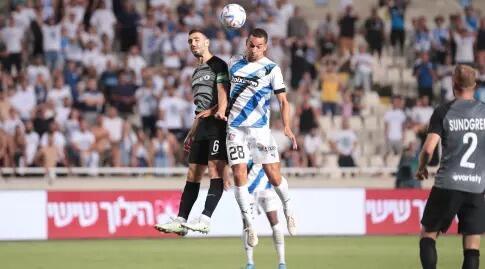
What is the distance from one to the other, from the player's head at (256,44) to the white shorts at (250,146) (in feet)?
2.70

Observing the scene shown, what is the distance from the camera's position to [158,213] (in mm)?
21312

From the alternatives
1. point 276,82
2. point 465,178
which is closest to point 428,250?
point 465,178

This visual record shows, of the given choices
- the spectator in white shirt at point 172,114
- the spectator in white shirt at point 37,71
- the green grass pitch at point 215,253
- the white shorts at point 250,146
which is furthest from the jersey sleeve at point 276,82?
the spectator in white shirt at point 37,71

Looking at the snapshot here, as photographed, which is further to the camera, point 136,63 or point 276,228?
point 136,63

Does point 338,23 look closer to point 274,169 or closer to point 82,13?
point 82,13

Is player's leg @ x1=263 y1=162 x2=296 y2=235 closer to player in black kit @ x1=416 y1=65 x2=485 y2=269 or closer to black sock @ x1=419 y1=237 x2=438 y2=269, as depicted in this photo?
black sock @ x1=419 y1=237 x2=438 y2=269

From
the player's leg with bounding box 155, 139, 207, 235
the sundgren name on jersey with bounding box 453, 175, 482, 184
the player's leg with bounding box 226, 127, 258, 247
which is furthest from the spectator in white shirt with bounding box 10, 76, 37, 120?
the sundgren name on jersey with bounding box 453, 175, 482, 184

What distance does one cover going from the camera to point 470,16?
28891 mm

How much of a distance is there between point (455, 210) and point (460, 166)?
16.3 inches

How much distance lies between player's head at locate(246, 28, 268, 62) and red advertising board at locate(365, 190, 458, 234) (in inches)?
348

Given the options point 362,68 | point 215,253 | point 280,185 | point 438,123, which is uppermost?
point 362,68

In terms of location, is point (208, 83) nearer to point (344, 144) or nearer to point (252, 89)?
point (252, 89)

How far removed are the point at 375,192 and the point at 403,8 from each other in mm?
8348

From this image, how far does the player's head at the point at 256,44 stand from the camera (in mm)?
13359
